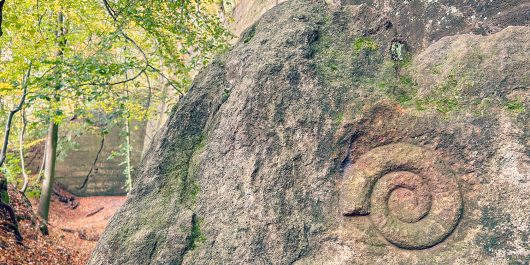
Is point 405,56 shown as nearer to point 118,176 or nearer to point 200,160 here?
point 200,160

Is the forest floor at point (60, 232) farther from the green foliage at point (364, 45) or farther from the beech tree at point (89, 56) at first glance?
the green foliage at point (364, 45)

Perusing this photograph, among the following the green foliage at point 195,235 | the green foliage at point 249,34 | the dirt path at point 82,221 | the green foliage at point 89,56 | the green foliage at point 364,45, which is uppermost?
the green foliage at point 89,56

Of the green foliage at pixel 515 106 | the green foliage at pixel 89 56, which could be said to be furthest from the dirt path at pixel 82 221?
the green foliage at pixel 515 106

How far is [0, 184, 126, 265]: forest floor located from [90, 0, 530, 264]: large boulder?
3.84m

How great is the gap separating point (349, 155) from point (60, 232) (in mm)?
A: 10494

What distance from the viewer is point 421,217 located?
10.1 ft

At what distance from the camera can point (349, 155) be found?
3465 millimetres

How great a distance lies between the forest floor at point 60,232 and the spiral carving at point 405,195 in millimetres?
5260

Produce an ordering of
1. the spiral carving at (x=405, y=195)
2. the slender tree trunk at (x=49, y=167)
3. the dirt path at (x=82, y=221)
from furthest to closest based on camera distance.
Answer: the slender tree trunk at (x=49, y=167)
the dirt path at (x=82, y=221)
the spiral carving at (x=405, y=195)

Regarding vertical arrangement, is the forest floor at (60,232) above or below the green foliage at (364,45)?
below

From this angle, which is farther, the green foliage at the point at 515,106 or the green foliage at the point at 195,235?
the green foliage at the point at 195,235

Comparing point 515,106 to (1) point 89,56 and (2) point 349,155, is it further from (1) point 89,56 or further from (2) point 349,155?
(1) point 89,56

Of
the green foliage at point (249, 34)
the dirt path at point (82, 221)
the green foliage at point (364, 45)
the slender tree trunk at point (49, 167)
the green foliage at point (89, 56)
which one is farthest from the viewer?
the slender tree trunk at point (49, 167)

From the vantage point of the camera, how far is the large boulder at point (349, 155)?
3.03m
